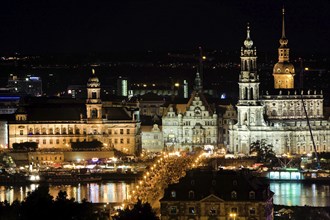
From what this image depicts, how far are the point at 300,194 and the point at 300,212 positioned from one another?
40.7 feet

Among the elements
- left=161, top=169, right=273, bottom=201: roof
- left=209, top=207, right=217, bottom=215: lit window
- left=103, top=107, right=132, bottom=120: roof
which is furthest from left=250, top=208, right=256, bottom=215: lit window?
left=103, top=107, right=132, bottom=120: roof

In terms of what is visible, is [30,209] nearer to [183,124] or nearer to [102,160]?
[102,160]

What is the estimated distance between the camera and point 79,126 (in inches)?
3669

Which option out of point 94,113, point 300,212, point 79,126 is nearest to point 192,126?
point 94,113

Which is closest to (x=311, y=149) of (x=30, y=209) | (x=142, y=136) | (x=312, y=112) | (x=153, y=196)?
(x=312, y=112)

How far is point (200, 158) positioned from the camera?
84500mm

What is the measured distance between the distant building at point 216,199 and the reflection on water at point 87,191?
14.9m

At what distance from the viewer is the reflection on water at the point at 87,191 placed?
7312 cm

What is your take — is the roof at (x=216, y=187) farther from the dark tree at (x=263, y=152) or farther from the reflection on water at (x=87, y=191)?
the dark tree at (x=263, y=152)

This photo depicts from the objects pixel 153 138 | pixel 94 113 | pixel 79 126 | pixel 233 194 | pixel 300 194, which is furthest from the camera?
pixel 153 138

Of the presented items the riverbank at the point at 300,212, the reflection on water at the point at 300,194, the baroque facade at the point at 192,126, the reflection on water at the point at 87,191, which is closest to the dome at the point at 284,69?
the baroque facade at the point at 192,126

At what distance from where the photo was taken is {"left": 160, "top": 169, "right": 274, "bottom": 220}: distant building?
2184 inches

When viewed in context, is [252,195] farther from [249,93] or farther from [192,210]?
[249,93]

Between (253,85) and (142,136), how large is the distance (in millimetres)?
6790
